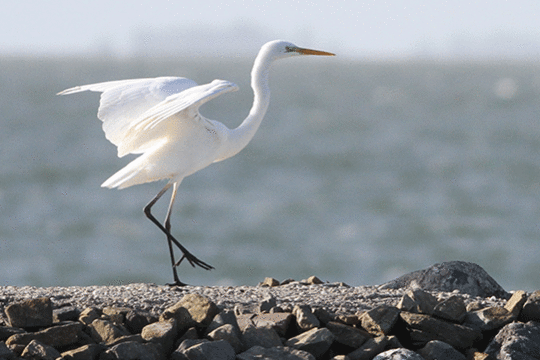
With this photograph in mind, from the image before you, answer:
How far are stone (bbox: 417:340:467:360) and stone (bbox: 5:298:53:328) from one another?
1.83m

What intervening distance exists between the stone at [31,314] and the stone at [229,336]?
2.64ft

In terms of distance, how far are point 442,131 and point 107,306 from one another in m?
29.2

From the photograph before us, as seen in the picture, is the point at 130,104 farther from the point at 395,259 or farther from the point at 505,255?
the point at 505,255

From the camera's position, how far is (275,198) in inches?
794

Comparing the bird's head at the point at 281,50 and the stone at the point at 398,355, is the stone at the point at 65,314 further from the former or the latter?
the bird's head at the point at 281,50

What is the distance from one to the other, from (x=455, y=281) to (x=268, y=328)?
1693mm

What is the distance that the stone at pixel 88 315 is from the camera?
156 inches

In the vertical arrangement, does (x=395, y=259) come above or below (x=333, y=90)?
below

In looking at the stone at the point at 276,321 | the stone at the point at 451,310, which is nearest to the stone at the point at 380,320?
the stone at the point at 451,310

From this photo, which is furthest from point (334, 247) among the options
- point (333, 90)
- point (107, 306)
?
point (333, 90)

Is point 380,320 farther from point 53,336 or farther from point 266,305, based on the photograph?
point 53,336

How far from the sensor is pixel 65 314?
4043 millimetres

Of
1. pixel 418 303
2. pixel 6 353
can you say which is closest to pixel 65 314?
pixel 6 353

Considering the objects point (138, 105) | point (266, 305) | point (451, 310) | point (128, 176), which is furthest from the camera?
point (128, 176)
